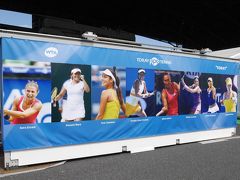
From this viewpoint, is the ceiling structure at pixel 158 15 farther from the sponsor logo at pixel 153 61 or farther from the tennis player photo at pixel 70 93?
the tennis player photo at pixel 70 93

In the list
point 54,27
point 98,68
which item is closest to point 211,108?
point 98,68

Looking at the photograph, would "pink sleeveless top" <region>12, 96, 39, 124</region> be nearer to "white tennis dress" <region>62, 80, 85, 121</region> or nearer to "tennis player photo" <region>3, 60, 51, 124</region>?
"tennis player photo" <region>3, 60, 51, 124</region>

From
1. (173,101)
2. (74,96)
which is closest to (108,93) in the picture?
(74,96)

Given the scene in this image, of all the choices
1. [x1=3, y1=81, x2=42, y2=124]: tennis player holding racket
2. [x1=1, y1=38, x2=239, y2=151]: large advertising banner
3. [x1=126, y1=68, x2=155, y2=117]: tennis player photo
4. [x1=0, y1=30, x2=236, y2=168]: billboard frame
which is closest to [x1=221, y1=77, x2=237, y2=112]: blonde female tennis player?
[x1=1, y1=38, x2=239, y2=151]: large advertising banner

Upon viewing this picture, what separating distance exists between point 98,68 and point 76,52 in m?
0.70

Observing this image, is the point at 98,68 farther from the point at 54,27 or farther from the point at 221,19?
the point at 221,19

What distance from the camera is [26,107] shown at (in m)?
6.74

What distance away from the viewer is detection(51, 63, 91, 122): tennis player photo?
712cm

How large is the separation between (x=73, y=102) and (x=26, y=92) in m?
1.15

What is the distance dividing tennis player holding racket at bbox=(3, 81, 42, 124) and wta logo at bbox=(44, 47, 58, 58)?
0.69 metres

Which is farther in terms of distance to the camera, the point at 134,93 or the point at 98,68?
the point at 134,93

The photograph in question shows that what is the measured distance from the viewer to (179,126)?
9398 mm

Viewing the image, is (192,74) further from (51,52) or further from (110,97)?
(51,52)

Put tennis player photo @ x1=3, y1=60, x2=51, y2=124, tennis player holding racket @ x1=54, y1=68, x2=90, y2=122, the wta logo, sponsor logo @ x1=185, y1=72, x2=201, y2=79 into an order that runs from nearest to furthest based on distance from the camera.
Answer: tennis player photo @ x1=3, y1=60, x2=51, y2=124, the wta logo, tennis player holding racket @ x1=54, y1=68, x2=90, y2=122, sponsor logo @ x1=185, y1=72, x2=201, y2=79
